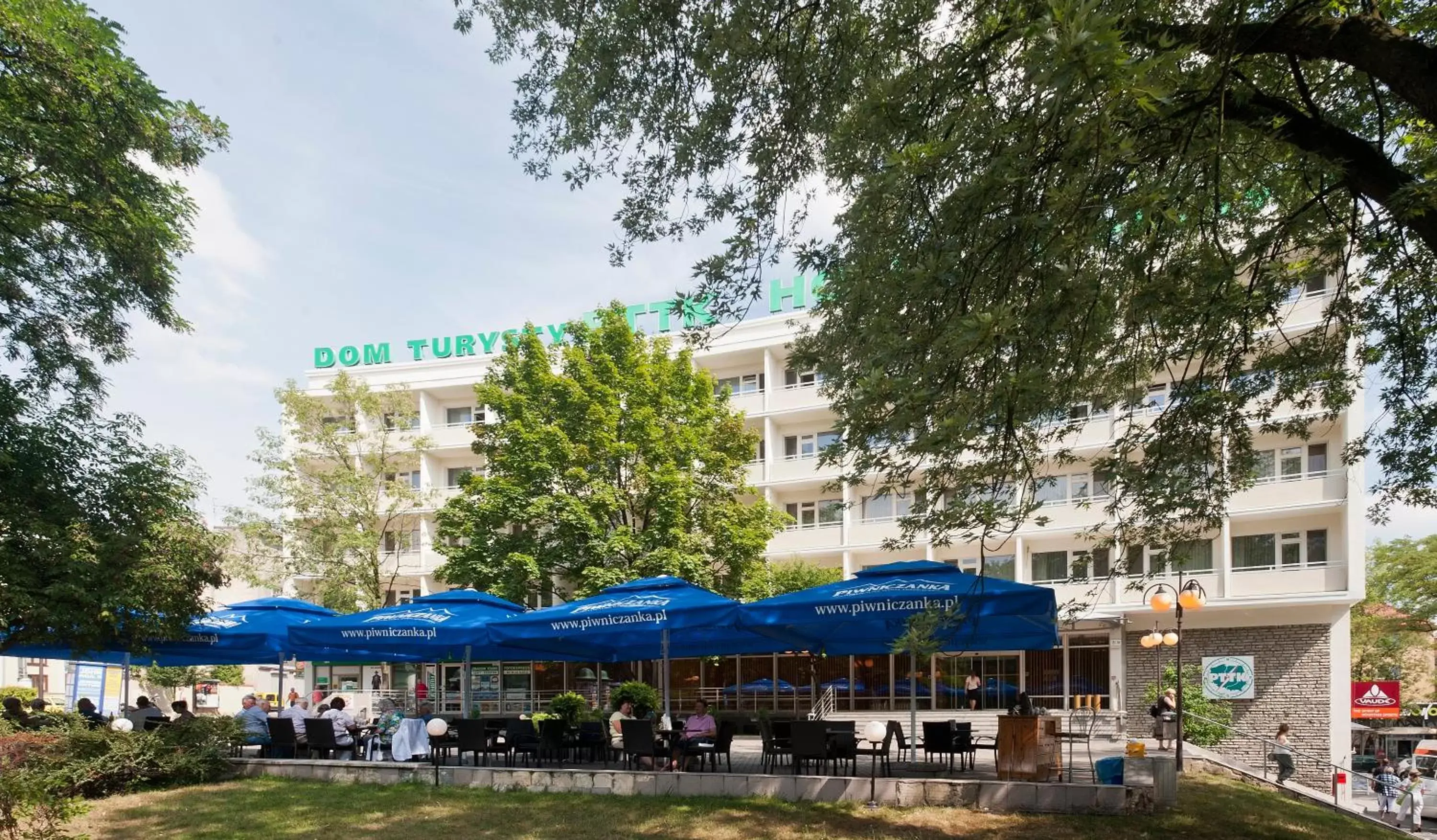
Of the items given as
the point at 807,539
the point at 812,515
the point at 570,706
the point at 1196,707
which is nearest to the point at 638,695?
the point at 570,706

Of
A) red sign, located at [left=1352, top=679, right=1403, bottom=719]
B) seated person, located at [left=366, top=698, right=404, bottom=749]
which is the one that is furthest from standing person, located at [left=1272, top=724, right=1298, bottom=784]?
red sign, located at [left=1352, top=679, right=1403, bottom=719]

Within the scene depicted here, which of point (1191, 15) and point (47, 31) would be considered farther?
point (47, 31)

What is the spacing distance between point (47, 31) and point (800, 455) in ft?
86.2

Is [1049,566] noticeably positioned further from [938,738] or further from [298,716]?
[298,716]

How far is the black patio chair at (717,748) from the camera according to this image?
12352 millimetres

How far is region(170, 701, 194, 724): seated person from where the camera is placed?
14.1m

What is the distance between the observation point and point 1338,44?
653 centimetres

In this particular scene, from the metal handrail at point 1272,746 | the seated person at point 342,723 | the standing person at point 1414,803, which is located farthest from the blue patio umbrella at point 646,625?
the standing person at point 1414,803

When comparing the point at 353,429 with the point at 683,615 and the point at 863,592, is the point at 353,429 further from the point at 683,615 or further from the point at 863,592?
the point at 863,592

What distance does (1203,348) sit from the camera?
9.12 meters

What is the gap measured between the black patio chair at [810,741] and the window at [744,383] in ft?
82.8

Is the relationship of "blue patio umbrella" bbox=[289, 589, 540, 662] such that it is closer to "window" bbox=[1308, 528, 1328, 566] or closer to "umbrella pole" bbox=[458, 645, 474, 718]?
Result: "umbrella pole" bbox=[458, 645, 474, 718]

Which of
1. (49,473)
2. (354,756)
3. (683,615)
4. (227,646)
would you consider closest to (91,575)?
(49,473)

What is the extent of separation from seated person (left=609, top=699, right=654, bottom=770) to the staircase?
24.9 ft
